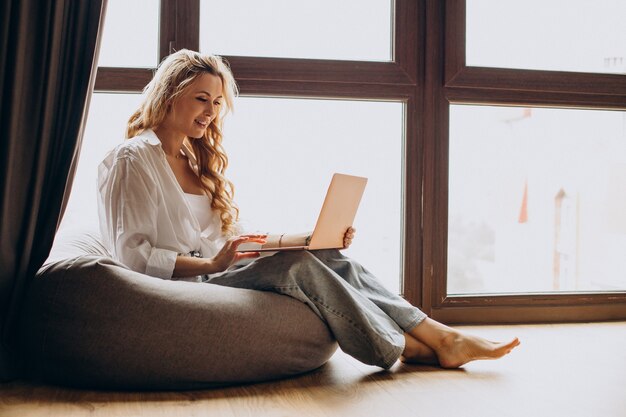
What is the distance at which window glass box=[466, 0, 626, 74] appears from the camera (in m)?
3.18

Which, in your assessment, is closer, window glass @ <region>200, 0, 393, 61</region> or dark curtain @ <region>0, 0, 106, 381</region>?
dark curtain @ <region>0, 0, 106, 381</region>

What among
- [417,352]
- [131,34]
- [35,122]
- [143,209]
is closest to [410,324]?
[417,352]

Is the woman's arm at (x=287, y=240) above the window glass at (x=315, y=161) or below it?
below

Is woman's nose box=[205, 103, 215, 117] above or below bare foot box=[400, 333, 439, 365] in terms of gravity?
above

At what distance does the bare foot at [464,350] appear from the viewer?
88.4 inches

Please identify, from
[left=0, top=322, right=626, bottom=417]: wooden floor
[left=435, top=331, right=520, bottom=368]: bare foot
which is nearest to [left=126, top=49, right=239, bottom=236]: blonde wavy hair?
[left=0, top=322, right=626, bottom=417]: wooden floor

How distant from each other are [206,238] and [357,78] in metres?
1.05

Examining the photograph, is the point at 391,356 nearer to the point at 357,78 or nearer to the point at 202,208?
the point at 202,208

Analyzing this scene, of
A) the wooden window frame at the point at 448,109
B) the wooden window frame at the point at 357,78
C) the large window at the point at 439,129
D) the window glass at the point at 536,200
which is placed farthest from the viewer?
the window glass at the point at 536,200

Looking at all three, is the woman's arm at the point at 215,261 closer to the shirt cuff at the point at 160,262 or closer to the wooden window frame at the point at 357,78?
the shirt cuff at the point at 160,262

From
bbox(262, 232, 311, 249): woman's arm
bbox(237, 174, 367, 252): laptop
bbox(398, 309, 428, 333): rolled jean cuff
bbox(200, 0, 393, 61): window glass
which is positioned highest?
bbox(200, 0, 393, 61): window glass

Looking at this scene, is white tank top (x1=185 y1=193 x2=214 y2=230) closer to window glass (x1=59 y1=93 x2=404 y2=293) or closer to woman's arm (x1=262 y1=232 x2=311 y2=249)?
woman's arm (x1=262 y1=232 x2=311 y2=249)

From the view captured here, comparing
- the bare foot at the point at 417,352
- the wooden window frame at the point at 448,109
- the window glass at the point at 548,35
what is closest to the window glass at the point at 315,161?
the wooden window frame at the point at 448,109

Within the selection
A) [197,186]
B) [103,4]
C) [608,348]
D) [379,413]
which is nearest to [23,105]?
[103,4]
